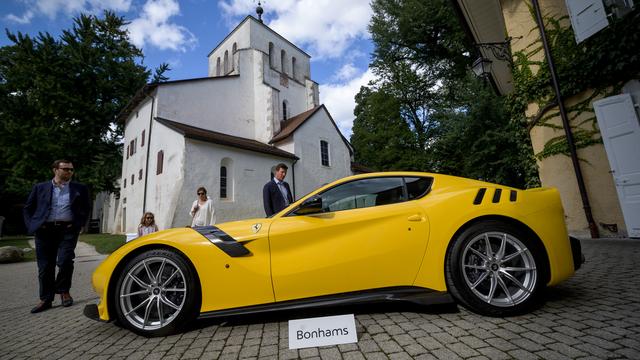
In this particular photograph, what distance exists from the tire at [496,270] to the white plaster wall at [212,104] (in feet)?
60.9

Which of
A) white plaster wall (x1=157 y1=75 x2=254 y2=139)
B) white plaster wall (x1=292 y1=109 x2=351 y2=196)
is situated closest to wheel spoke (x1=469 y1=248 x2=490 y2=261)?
white plaster wall (x1=292 y1=109 x2=351 y2=196)

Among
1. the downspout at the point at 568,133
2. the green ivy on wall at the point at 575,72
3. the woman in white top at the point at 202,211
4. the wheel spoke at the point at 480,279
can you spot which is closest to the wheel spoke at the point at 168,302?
the wheel spoke at the point at 480,279

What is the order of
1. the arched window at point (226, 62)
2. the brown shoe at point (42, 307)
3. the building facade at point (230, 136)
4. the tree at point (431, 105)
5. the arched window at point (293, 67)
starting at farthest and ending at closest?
1. the arched window at point (293, 67)
2. the arched window at point (226, 62)
3. the building facade at point (230, 136)
4. the tree at point (431, 105)
5. the brown shoe at point (42, 307)

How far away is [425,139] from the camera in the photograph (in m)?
23.0

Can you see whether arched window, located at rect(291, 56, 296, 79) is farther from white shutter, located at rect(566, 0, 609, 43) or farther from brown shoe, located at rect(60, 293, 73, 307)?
brown shoe, located at rect(60, 293, 73, 307)

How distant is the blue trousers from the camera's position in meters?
3.49

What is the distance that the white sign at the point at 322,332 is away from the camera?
1.97 meters

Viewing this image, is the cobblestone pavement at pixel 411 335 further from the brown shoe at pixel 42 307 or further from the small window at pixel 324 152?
the small window at pixel 324 152

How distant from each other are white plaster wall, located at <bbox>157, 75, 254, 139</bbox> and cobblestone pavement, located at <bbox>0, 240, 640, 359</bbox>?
16.7 meters

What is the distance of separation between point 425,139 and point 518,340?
22.9m

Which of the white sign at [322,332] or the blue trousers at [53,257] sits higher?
the blue trousers at [53,257]

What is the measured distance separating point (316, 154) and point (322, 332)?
19.5m

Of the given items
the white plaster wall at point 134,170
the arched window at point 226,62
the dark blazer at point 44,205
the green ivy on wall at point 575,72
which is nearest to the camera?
the dark blazer at point 44,205

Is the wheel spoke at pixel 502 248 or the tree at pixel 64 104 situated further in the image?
the tree at pixel 64 104
